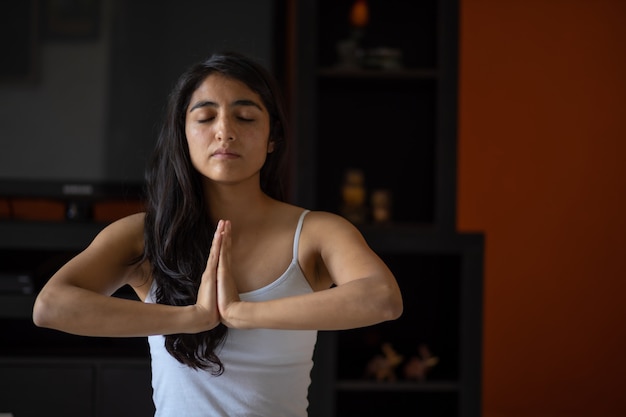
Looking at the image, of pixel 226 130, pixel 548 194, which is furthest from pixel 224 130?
pixel 548 194

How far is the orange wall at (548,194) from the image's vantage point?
11.1 ft

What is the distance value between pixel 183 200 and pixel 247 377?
0.36 m

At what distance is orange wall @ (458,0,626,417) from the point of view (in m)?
3.39

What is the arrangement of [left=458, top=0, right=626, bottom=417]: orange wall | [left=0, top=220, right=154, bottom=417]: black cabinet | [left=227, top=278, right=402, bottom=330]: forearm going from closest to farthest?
[left=227, top=278, right=402, bottom=330]: forearm, [left=0, top=220, right=154, bottom=417]: black cabinet, [left=458, top=0, right=626, bottom=417]: orange wall

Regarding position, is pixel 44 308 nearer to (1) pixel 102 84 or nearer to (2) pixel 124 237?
(2) pixel 124 237

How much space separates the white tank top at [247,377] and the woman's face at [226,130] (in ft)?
0.75

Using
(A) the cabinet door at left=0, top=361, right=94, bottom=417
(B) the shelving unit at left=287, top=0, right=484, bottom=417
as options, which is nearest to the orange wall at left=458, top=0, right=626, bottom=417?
(B) the shelving unit at left=287, top=0, right=484, bottom=417

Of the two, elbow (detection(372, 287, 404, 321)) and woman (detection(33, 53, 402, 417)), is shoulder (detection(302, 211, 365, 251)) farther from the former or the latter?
elbow (detection(372, 287, 404, 321))

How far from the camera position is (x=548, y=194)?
341 centimetres

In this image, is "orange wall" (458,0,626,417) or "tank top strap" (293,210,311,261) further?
"orange wall" (458,0,626,417)

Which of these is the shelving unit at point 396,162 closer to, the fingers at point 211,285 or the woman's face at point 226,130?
the woman's face at point 226,130

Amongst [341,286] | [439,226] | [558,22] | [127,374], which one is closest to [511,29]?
[558,22]

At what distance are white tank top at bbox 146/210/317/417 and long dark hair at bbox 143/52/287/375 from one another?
4 cm

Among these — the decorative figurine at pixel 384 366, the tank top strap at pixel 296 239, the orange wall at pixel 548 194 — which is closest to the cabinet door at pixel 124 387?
the decorative figurine at pixel 384 366
